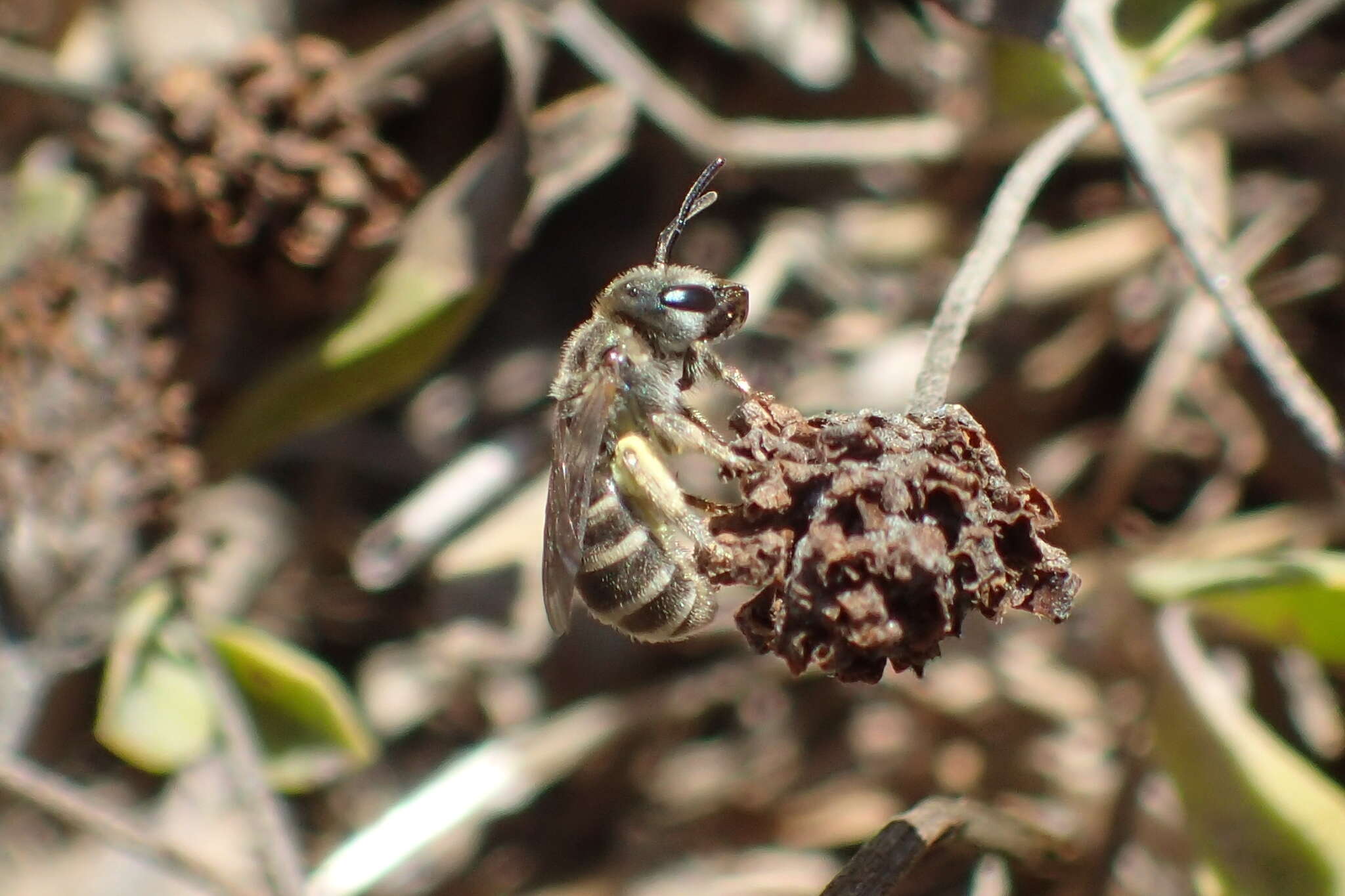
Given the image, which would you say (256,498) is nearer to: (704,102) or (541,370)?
(541,370)

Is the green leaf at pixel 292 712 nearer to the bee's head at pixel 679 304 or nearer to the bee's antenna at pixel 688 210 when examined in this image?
the bee's head at pixel 679 304

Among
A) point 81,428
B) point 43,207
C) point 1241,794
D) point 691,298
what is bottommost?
point 1241,794

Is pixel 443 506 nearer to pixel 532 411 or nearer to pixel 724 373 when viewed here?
pixel 532 411

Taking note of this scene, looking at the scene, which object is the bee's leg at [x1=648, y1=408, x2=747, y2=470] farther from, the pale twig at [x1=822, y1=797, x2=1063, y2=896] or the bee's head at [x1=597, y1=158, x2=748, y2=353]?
the pale twig at [x1=822, y1=797, x2=1063, y2=896]

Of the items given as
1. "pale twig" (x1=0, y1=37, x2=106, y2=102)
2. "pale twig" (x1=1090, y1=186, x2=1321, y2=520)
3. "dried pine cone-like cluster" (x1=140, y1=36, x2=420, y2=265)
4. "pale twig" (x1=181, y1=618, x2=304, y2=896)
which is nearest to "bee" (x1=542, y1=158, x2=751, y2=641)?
"dried pine cone-like cluster" (x1=140, y1=36, x2=420, y2=265)

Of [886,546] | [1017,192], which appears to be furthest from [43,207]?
[886,546]

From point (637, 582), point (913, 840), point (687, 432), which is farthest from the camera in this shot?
point (687, 432)
